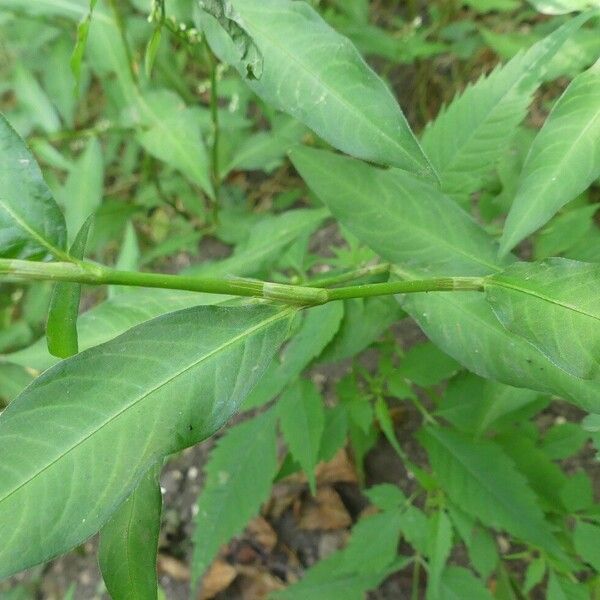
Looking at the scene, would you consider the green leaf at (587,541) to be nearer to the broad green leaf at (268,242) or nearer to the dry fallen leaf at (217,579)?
the broad green leaf at (268,242)

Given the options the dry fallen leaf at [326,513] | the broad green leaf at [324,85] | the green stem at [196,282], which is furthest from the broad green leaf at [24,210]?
the dry fallen leaf at [326,513]

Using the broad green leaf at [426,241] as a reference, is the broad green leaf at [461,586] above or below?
below

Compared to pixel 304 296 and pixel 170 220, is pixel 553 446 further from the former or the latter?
pixel 170 220

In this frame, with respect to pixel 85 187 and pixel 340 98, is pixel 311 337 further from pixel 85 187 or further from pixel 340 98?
pixel 85 187

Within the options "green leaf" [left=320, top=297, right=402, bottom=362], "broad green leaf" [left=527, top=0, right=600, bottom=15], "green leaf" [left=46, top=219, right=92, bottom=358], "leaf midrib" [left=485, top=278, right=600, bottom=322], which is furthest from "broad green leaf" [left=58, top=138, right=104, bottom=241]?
"leaf midrib" [left=485, top=278, right=600, bottom=322]

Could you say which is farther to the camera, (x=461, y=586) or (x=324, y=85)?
(x=461, y=586)

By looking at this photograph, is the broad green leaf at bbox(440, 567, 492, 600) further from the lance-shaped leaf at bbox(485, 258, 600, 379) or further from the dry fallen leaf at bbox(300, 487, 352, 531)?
the lance-shaped leaf at bbox(485, 258, 600, 379)

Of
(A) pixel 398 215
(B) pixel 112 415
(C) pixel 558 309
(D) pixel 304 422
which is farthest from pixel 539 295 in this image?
(D) pixel 304 422
